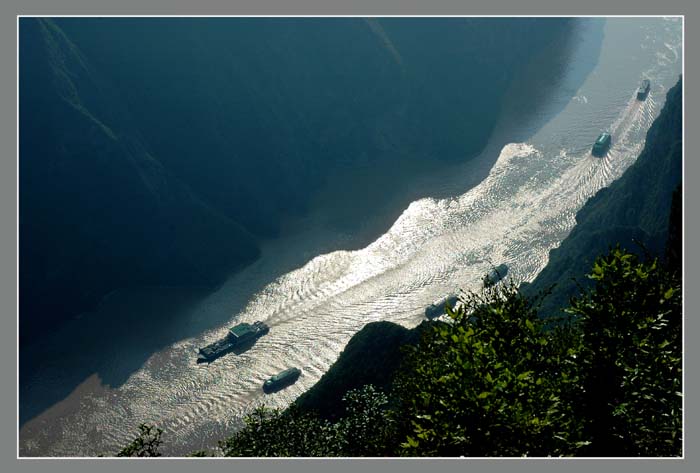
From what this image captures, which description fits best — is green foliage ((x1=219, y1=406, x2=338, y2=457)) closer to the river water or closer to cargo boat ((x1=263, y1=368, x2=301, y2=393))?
the river water

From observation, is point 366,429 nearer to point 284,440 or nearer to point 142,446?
point 284,440

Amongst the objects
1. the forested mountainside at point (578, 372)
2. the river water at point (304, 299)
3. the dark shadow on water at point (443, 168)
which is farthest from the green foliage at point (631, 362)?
the dark shadow on water at point (443, 168)

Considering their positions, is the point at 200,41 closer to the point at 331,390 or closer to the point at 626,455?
the point at 331,390

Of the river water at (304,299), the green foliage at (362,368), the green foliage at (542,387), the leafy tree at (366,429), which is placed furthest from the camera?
the river water at (304,299)

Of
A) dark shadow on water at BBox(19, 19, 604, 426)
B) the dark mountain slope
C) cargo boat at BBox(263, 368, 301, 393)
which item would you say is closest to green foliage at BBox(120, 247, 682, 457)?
cargo boat at BBox(263, 368, 301, 393)

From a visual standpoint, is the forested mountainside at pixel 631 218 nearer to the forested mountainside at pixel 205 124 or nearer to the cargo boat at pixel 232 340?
the cargo boat at pixel 232 340

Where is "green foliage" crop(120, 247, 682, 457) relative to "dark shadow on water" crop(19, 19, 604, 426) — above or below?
below
